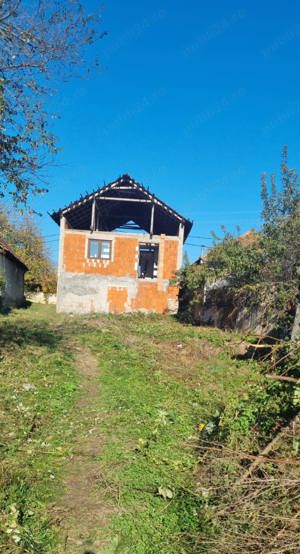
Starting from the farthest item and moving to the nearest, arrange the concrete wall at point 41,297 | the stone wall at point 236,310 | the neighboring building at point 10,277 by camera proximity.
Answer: the concrete wall at point 41,297 < the neighboring building at point 10,277 < the stone wall at point 236,310

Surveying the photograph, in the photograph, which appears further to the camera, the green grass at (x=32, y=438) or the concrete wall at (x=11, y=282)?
the concrete wall at (x=11, y=282)

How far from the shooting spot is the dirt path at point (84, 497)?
3.09 metres

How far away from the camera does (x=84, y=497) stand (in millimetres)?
3721

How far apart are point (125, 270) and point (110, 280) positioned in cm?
104

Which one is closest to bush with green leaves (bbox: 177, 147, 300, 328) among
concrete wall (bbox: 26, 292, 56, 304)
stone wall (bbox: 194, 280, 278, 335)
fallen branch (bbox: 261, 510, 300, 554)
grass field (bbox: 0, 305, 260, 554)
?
stone wall (bbox: 194, 280, 278, 335)

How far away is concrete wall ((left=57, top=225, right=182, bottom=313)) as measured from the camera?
20.3 m

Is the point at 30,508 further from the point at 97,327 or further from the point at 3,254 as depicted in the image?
the point at 3,254

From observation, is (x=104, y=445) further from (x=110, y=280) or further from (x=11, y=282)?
(x=11, y=282)

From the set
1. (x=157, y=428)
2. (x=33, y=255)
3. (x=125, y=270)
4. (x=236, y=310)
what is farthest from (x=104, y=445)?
(x=33, y=255)

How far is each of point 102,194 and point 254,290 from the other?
12384mm

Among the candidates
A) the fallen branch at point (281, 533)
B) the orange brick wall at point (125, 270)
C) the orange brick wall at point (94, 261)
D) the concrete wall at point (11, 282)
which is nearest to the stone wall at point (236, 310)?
the orange brick wall at point (125, 270)

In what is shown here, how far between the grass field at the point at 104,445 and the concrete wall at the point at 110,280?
10176 millimetres

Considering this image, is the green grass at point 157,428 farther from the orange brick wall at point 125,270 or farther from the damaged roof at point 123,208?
the damaged roof at point 123,208

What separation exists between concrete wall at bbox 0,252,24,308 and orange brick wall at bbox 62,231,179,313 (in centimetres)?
355
